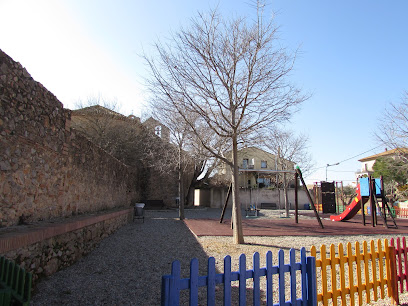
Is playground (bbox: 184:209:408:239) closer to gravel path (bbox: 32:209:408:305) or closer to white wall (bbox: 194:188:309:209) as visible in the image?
gravel path (bbox: 32:209:408:305)

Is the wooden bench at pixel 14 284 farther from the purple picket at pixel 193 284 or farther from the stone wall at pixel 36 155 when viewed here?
the stone wall at pixel 36 155

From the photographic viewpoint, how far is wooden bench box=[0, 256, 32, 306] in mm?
1665

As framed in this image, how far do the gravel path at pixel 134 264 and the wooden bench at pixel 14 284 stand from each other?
1701 mm

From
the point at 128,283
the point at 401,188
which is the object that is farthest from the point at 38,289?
the point at 401,188

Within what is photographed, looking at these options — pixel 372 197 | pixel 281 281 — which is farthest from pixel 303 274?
pixel 372 197

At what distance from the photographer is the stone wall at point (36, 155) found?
421cm

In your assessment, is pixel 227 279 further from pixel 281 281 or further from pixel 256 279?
pixel 281 281

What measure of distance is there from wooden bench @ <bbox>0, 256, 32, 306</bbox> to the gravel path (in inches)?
67.0

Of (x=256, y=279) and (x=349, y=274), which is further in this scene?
(x=349, y=274)

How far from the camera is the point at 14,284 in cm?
205

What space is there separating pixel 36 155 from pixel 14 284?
355 centimetres

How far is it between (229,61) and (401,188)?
2513 centimetres

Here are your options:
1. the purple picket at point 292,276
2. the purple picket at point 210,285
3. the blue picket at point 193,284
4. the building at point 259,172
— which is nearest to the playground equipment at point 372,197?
the building at point 259,172

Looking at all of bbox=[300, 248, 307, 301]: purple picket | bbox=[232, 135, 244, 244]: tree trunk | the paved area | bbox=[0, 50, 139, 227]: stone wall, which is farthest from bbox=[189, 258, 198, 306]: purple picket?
the paved area
